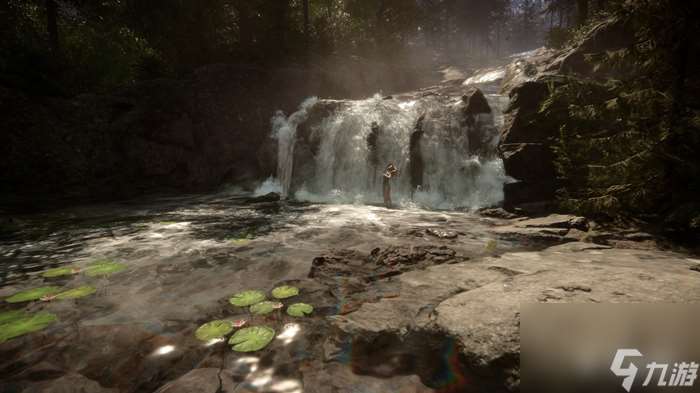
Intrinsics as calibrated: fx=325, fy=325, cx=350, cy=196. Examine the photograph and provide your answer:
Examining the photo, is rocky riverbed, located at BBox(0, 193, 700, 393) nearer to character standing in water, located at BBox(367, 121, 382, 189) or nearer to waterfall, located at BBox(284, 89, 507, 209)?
waterfall, located at BBox(284, 89, 507, 209)

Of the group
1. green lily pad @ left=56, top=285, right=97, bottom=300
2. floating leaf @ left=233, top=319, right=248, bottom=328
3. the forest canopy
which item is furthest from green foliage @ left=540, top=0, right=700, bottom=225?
the forest canopy

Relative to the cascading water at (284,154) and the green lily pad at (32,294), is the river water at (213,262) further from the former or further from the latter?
the cascading water at (284,154)

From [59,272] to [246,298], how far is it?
306 centimetres

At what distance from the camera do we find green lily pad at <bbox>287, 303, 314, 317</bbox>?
305cm

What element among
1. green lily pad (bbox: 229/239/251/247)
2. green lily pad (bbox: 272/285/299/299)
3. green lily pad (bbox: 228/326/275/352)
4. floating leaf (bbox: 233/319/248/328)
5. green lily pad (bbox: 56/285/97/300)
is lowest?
green lily pad (bbox: 229/239/251/247)

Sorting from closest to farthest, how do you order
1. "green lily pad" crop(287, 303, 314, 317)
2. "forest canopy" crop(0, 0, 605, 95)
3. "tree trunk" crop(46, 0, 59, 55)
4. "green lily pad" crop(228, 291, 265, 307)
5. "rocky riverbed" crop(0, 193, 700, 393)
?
"rocky riverbed" crop(0, 193, 700, 393) < "green lily pad" crop(287, 303, 314, 317) < "green lily pad" crop(228, 291, 265, 307) < "forest canopy" crop(0, 0, 605, 95) < "tree trunk" crop(46, 0, 59, 55)

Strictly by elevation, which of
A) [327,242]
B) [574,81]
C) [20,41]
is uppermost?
[20,41]

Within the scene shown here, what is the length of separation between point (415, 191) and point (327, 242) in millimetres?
6232

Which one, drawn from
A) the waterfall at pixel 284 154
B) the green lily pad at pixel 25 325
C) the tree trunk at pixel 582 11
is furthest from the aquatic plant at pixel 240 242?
the tree trunk at pixel 582 11

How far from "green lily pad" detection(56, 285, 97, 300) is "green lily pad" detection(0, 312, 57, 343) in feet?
1.35

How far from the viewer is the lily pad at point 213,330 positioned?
2.69 metres

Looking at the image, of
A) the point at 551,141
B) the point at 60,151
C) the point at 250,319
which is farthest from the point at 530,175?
the point at 60,151

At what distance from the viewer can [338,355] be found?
2410 millimetres

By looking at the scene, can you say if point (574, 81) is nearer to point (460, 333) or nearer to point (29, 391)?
point (460, 333)
